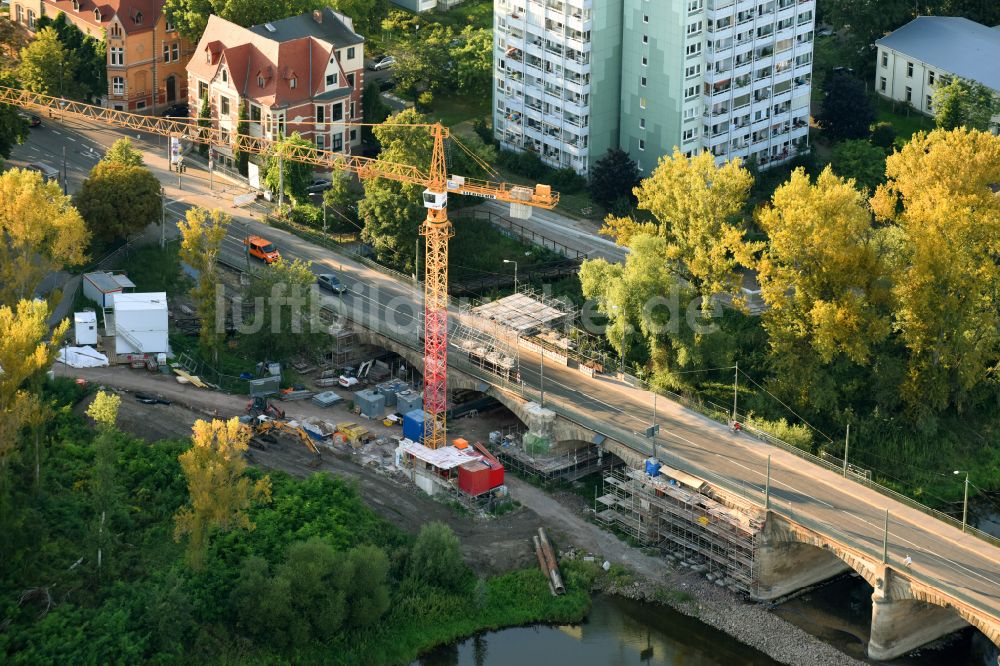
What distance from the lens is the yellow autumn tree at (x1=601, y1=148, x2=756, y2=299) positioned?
469 feet

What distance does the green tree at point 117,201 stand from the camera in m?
155

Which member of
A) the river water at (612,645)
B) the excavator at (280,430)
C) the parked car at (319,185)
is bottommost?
the river water at (612,645)

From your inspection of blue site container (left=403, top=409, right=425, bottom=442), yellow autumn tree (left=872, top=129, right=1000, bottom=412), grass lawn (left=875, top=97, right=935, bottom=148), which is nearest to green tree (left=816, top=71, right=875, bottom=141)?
grass lawn (left=875, top=97, right=935, bottom=148)

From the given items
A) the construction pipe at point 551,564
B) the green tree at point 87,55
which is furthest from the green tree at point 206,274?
the green tree at point 87,55

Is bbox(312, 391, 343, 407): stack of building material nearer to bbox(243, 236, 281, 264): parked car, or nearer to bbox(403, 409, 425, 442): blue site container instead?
bbox(403, 409, 425, 442): blue site container

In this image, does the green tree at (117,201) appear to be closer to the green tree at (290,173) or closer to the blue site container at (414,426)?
the green tree at (290,173)

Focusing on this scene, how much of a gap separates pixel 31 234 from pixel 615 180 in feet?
166

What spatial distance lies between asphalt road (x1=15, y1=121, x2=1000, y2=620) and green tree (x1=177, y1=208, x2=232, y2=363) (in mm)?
11759

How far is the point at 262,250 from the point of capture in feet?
525

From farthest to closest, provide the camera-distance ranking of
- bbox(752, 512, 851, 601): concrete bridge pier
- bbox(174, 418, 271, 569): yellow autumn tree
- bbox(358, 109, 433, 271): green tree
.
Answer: bbox(358, 109, 433, 271): green tree → bbox(752, 512, 851, 601): concrete bridge pier → bbox(174, 418, 271, 569): yellow autumn tree

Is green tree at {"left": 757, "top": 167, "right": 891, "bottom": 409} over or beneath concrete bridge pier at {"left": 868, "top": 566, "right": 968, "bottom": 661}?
over


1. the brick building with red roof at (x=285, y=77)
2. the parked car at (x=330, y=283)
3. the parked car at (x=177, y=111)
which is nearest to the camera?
the parked car at (x=330, y=283)

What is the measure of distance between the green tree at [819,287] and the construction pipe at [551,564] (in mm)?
22846

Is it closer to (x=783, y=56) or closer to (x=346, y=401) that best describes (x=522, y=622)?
(x=346, y=401)
